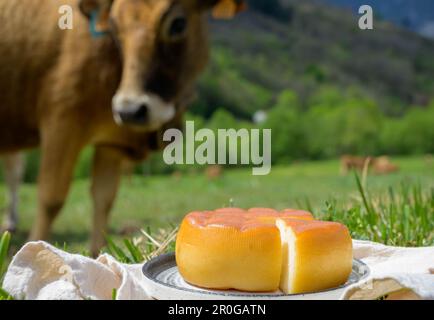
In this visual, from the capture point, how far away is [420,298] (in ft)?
1.47

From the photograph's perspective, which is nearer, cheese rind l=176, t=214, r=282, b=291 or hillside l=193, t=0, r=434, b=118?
cheese rind l=176, t=214, r=282, b=291

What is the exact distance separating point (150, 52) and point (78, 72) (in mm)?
178

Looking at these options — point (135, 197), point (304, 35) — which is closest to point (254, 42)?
point (304, 35)

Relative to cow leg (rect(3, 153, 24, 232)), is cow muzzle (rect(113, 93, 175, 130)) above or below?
above

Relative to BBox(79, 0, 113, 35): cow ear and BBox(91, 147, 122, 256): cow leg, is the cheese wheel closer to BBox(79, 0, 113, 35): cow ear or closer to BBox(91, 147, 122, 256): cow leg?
BBox(79, 0, 113, 35): cow ear

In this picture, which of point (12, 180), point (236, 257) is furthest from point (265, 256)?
point (12, 180)

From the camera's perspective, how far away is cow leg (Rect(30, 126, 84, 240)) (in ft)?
5.58

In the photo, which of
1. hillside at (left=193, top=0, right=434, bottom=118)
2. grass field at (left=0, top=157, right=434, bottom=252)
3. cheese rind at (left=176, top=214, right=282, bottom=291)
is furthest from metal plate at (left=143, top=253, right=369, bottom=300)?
hillside at (left=193, top=0, right=434, bottom=118)

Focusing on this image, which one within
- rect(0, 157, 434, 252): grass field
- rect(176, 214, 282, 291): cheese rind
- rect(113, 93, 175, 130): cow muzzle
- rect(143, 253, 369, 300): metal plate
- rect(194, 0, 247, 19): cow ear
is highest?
rect(194, 0, 247, 19): cow ear

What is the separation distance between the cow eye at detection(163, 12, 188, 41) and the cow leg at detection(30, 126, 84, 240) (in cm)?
30

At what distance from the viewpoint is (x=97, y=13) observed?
175 cm
